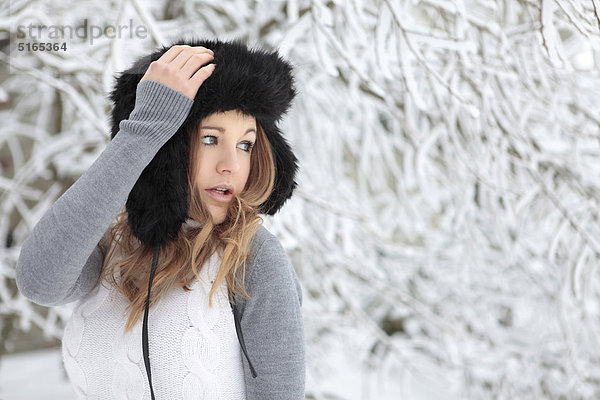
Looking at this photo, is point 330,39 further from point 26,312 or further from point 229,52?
point 26,312

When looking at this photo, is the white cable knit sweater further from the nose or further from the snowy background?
the snowy background

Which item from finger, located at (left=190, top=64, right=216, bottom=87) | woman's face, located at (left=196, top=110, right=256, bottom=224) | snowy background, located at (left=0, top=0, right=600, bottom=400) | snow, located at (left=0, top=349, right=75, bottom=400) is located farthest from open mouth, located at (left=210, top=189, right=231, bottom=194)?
snow, located at (left=0, top=349, right=75, bottom=400)

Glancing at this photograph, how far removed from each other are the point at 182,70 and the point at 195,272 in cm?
39

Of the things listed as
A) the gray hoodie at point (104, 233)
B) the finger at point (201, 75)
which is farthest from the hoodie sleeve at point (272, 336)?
the finger at point (201, 75)

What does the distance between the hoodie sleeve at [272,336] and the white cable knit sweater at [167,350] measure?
0.04 meters

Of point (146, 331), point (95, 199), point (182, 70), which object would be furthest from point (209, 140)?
point (146, 331)

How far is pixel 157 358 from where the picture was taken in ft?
3.47

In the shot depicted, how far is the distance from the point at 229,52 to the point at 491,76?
1.29 m

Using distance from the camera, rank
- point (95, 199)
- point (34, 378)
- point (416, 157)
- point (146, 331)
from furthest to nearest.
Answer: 1. point (34, 378)
2. point (416, 157)
3. point (146, 331)
4. point (95, 199)

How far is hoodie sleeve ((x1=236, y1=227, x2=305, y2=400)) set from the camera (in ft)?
3.48

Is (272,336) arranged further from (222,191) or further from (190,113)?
(190,113)

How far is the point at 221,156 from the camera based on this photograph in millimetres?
1076

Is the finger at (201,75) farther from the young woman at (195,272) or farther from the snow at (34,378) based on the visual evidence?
the snow at (34,378)

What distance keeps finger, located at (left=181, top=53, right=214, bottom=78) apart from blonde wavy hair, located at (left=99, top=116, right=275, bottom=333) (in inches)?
4.9
